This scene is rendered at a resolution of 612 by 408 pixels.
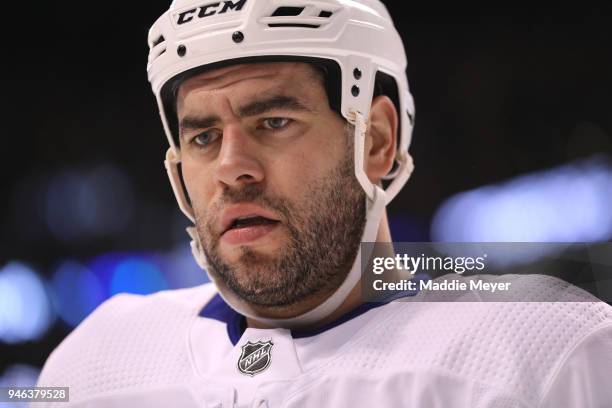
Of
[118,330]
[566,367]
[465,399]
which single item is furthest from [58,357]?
[566,367]

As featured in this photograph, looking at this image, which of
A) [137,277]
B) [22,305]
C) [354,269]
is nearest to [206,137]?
[354,269]

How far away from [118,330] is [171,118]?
44 centimetres

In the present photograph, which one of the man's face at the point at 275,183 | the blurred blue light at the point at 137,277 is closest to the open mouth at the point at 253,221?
the man's face at the point at 275,183

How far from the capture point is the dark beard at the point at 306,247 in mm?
1267

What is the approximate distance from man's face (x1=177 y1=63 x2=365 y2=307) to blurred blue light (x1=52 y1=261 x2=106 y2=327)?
0.96 metres

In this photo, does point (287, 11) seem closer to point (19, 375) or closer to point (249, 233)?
point (249, 233)

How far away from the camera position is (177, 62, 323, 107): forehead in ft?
4.17

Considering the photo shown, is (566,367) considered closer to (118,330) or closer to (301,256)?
(301,256)

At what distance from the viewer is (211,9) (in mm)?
1298

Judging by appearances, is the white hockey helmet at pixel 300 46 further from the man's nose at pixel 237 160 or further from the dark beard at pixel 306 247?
the man's nose at pixel 237 160

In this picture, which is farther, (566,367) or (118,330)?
(118,330)

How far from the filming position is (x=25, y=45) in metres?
2.18

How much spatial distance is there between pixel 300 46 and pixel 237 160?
22 cm

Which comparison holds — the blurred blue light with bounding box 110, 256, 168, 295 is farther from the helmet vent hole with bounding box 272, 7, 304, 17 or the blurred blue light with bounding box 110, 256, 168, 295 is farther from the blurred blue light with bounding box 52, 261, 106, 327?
the helmet vent hole with bounding box 272, 7, 304, 17
